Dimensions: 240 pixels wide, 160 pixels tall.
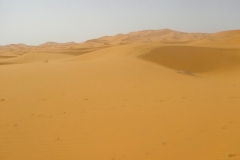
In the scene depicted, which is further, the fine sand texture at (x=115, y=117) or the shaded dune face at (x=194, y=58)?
the shaded dune face at (x=194, y=58)

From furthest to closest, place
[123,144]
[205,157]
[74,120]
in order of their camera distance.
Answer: [74,120] → [123,144] → [205,157]

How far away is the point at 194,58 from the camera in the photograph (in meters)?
18.5

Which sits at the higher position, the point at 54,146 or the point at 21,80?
the point at 21,80

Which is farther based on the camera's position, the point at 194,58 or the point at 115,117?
the point at 194,58

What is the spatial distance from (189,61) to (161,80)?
9.47 metres

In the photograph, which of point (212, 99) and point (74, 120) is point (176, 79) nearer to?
point (212, 99)

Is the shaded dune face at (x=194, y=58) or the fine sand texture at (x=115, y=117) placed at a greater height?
the shaded dune face at (x=194, y=58)

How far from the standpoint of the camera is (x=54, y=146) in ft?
14.6

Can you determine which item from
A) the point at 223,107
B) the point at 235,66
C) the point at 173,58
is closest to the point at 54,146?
the point at 223,107

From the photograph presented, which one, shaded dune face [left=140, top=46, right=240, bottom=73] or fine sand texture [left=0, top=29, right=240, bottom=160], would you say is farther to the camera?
shaded dune face [left=140, top=46, right=240, bottom=73]

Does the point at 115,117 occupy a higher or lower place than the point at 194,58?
lower

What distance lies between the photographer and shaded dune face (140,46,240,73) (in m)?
17.4

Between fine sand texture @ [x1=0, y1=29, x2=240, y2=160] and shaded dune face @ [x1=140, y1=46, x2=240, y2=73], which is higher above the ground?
shaded dune face @ [x1=140, y1=46, x2=240, y2=73]

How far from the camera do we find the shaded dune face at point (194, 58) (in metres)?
17.4
